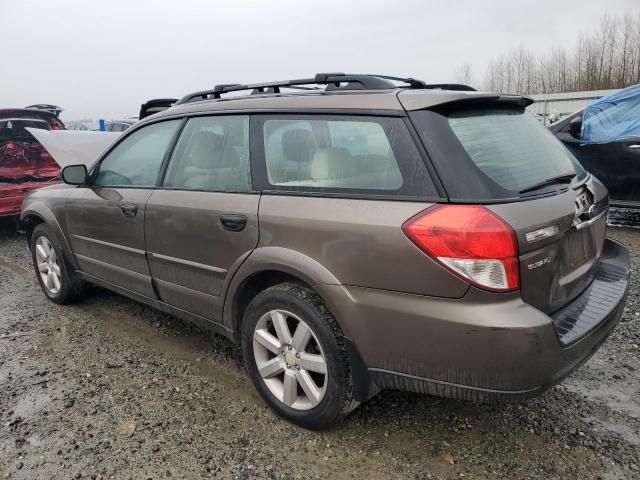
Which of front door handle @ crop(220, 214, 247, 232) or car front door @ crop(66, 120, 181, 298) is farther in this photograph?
car front door @ crop(66, 120, 181, 298)

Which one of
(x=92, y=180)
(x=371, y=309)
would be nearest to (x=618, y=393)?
(x=371, y=309)

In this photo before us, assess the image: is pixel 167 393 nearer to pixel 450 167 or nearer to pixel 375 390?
pixel 375 390

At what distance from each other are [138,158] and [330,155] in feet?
5.62

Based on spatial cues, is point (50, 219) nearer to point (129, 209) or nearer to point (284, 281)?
point (129, 209)

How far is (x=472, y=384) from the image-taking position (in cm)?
196

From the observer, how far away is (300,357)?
244 centimetres

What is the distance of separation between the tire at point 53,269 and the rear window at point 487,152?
3396 mm

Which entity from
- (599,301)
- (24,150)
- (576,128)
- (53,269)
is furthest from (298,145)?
(24,150)

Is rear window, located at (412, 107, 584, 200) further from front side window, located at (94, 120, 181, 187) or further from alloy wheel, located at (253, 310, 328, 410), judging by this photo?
front side window, located at (94, 120, 181, 187)

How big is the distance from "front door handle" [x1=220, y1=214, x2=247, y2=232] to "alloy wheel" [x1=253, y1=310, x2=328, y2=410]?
0.47 m

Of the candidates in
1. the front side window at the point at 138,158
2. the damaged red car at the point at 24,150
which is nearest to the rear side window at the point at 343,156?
the front side window at the point at 138,158

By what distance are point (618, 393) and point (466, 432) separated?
39.2 inches

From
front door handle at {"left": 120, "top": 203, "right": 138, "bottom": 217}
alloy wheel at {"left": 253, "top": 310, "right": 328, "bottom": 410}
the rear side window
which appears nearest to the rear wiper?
the rear side window

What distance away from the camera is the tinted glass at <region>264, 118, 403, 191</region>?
218cm
